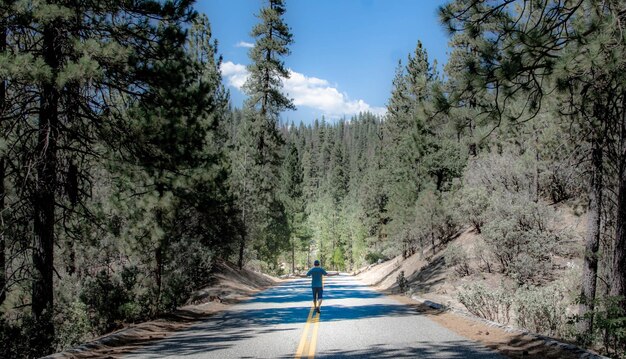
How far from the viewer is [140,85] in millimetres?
10609

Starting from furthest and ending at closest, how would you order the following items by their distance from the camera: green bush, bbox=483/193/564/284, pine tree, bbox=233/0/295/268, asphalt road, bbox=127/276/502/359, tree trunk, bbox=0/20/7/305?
pine tree, bbox=233/0/295/268
green bush, bbox=483/193/564/284
tree trunk, bbox=0/20/7/305
asphalt road, bbox=127/276/502/359

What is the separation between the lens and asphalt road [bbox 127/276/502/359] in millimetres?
8141

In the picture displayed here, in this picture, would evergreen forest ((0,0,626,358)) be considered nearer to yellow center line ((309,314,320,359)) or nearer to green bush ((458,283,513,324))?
green bush ((458,283,513,324))

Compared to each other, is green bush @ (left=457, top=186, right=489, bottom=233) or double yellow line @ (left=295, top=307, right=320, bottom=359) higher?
green bush @ (left=457, top=186, right=489, bottom=233)

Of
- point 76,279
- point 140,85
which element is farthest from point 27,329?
point 76,279

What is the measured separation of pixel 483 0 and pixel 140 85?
7387mm

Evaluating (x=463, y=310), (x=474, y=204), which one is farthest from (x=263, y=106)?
(x=463, y=310)

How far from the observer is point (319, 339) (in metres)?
9.62

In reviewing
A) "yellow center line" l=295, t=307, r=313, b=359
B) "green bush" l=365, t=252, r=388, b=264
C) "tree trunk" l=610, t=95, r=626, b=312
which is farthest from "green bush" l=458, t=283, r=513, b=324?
"green bush" l=365, t=252, r=388, b=264

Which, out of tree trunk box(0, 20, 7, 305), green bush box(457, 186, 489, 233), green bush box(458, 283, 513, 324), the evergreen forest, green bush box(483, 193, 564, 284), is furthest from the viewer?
green bush box(457, 186, 489, 233)

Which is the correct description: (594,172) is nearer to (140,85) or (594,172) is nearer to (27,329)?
(140,85)

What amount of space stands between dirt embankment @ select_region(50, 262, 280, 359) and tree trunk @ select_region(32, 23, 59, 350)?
130 centimetres

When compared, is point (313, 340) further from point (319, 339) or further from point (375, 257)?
point (375, 257)

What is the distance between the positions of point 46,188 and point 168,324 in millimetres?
5525
